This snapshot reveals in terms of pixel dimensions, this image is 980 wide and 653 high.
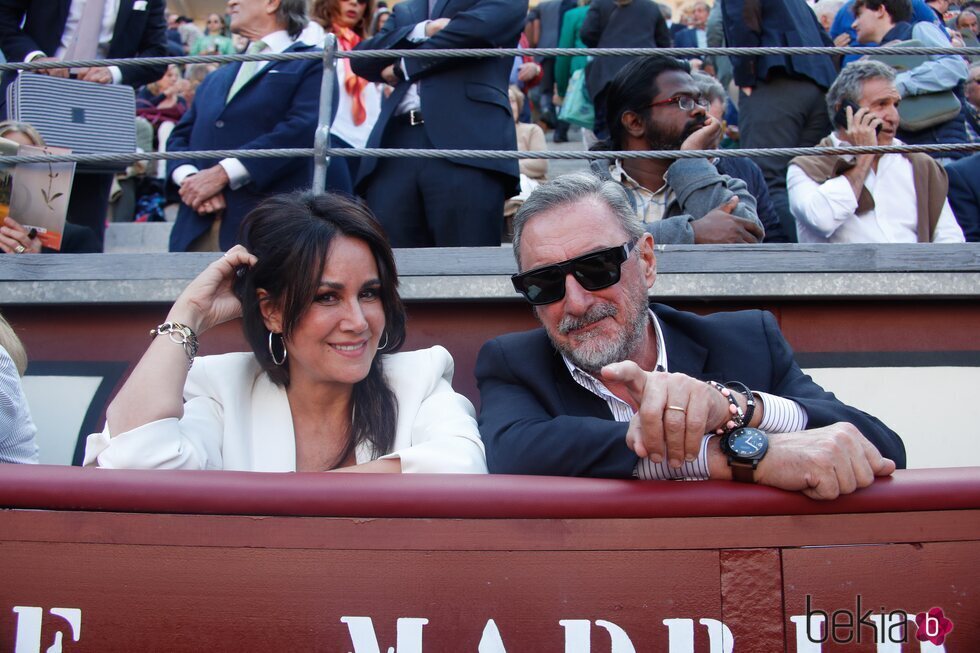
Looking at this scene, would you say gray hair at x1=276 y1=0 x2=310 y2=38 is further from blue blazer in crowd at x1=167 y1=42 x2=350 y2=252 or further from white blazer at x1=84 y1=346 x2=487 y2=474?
white blazer at x1=84 y1=346 x2=487 y2=474

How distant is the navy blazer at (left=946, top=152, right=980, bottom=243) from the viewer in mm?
4145

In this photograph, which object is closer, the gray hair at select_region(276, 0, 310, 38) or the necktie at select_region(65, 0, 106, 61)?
the gray hair at select_region(276, 0, 310, 38)

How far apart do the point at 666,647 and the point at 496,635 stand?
0.30 metres

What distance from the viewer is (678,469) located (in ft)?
6.75

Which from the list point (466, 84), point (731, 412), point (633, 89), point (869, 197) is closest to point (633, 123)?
point (633, 89)

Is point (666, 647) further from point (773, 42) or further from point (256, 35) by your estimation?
point (773, 42)

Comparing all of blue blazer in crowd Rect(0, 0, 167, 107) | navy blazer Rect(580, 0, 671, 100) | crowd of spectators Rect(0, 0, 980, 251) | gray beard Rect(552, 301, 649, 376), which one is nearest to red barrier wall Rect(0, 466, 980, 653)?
gray beard Rect(552, 301, 649, 376)

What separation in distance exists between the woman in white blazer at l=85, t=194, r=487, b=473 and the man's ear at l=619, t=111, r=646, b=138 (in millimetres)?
1443

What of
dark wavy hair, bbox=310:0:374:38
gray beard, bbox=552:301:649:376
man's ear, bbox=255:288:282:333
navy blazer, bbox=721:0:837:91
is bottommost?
gray beard, bbox=552:301:649:376

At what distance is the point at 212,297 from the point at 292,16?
195 centimetres

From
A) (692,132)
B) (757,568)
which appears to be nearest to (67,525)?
(757,568)

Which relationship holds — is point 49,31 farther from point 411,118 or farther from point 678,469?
point 678,469

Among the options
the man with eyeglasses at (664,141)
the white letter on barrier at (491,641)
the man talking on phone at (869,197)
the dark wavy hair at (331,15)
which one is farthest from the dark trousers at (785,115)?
the white letter on barrier at (491,641)

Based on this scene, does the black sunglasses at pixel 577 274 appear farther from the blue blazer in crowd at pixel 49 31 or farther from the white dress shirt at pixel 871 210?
the blue blazer in crowd at pixel 49 31
